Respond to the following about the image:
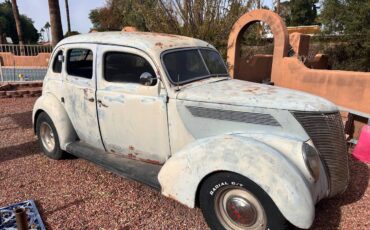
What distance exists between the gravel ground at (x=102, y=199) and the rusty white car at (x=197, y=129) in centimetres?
34

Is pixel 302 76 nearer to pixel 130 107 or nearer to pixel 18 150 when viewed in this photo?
pixel 130 107

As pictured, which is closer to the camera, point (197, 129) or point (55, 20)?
point (197, 129)

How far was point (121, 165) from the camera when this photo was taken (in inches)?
156

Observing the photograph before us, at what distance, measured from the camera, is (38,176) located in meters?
4.55

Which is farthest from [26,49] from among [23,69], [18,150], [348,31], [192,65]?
[348,31]

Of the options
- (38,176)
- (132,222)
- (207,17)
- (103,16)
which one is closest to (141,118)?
(132,222)

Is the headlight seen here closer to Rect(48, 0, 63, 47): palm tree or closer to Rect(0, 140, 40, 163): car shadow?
Rect(0, 140, 40, 163): car shadow

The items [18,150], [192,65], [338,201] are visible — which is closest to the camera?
[338,201]

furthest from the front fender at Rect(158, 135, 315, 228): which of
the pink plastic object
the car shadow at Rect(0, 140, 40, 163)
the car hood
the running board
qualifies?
the car shadow at Rect(0, 140, 40, 163)

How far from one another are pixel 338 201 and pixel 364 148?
1.69 m

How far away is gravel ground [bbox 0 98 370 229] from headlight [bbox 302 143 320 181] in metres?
0.77

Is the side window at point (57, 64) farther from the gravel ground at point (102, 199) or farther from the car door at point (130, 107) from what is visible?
the gravel ground at point (102, 199)

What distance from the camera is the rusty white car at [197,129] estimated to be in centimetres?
283

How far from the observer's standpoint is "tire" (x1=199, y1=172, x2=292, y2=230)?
9.19ft
